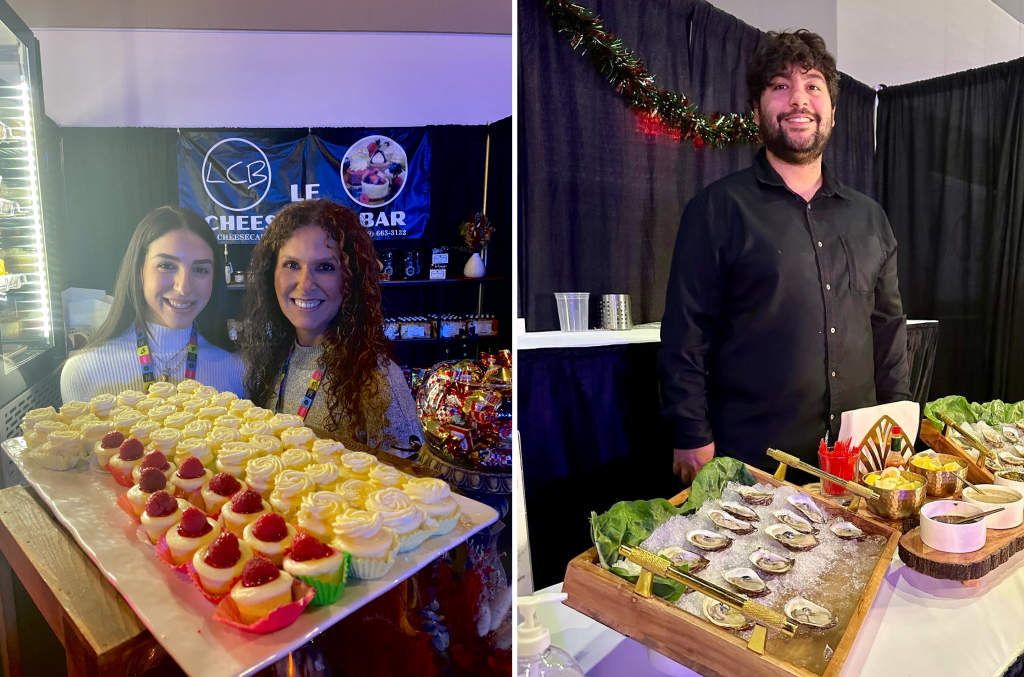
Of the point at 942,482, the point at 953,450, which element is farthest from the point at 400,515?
the point at 953,450

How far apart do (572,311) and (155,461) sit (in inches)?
28.0

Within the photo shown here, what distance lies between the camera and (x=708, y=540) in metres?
1.14

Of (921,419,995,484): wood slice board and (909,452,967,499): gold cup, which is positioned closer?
(909,452,967,499): gold cup

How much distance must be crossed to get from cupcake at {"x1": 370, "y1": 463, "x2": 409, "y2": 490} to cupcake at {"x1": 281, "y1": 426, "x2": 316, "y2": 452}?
0.11 metres

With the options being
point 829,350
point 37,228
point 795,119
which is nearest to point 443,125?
point 37,228

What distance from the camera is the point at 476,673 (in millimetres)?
1213

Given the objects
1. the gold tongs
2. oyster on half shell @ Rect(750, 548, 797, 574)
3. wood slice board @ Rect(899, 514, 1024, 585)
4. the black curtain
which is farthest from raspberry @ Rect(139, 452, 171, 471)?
the black curtain

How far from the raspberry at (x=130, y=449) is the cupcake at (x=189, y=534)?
11 cm

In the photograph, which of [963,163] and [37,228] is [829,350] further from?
[37,228]

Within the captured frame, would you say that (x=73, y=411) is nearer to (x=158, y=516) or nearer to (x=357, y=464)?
(x=158, y=516)

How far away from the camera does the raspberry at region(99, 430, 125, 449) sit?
33.8 inches

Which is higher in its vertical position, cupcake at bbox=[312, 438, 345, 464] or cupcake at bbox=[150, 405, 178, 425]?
cupcake at bbox=[150, 405, 178, 425]

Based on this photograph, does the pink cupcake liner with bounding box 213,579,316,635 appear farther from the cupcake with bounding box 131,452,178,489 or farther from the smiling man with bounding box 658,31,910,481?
the smiling man with bounding box 658,31,910,481

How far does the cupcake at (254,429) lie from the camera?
0.92 metres
